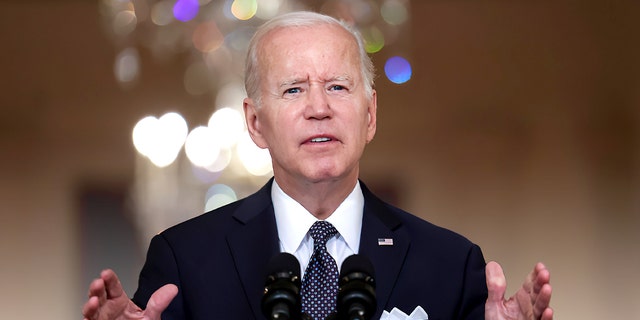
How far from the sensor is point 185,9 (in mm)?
5684

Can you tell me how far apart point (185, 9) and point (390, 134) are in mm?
1337

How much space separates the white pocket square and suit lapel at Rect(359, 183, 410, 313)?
1.0 inches

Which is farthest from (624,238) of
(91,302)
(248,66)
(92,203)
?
(91,302)

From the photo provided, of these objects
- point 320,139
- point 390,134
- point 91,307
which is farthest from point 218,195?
point 91,307

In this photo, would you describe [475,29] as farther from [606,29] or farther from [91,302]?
[91,302]

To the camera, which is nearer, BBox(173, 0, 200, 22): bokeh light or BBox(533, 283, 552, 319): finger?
BBox(533, 283, 552, 319): finger

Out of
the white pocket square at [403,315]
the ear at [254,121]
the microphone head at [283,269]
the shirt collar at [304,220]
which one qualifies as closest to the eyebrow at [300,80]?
the ear at [254,121]

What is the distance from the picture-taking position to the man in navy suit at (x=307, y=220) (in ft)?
7.14

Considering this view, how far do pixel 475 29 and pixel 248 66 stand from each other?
359cm

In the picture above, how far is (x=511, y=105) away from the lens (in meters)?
5.80

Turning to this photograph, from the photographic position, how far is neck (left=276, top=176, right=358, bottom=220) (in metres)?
2.25

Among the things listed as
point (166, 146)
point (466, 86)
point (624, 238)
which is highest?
point (466, 86)

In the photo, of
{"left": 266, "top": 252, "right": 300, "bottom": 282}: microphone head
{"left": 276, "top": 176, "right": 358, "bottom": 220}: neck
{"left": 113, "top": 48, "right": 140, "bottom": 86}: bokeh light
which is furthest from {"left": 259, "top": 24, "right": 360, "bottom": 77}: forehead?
{"left": 113, "top": 48, "right": 140, "bottom": 86}: bokeh light

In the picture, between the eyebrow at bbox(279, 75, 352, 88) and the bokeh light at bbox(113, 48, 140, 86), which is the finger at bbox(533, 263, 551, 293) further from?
the bokeh light at bbox(113, 48, 140, 86)
